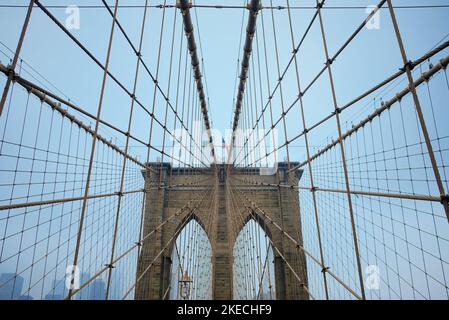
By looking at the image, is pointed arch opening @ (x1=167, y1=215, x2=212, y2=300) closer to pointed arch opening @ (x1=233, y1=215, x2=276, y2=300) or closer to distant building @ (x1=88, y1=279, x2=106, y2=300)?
pointed arch opening @ (x1=233, y1=215, x2=276, y2=300)

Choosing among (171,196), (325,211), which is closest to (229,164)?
(171,196)

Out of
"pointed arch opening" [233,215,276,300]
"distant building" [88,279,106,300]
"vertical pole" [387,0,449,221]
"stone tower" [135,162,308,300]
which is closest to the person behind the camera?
"vertical pole" [387,0,449,221]

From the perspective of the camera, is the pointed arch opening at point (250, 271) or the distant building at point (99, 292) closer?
the pointed arch opening at point (250, 271)

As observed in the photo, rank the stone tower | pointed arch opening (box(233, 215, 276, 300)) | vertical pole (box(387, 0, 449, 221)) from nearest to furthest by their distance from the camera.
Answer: vertical pole (box(387, 0, 449, 221)), pointed arch opening (box(233, 215, 276, 300)), the stone tower

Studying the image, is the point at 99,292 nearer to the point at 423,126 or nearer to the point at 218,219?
the point at 218,219

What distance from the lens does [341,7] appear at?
514 centimetres

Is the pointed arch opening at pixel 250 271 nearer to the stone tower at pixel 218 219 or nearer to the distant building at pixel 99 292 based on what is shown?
the stone tower at pixel 218 219

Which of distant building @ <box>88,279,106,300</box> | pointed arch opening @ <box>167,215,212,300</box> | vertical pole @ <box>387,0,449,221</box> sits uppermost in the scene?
vertical pole @ <box>387,0,449,221</box>

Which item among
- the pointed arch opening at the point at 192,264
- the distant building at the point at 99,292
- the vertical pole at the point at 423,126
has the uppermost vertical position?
the vertical pole at the point at 423,126

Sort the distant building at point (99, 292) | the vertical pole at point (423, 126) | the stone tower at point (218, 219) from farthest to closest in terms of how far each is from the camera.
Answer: the distant building at point (99, 292) → the stone tower at point (218, 219) → the vertical pole at point (423, 126)

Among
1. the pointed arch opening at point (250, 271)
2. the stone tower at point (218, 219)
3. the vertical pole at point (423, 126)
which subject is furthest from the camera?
the stone tower at point (218, 219)

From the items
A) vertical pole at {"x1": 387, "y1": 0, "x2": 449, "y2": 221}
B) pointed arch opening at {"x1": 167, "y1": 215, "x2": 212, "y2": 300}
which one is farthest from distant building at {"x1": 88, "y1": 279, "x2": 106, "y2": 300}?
vertical pole at {"x1": 387, "y1": 0, "x2": 449, "y2": 221}

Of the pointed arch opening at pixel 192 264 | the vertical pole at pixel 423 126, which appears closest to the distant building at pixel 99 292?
the pointed arch opening at pixel 192 264
